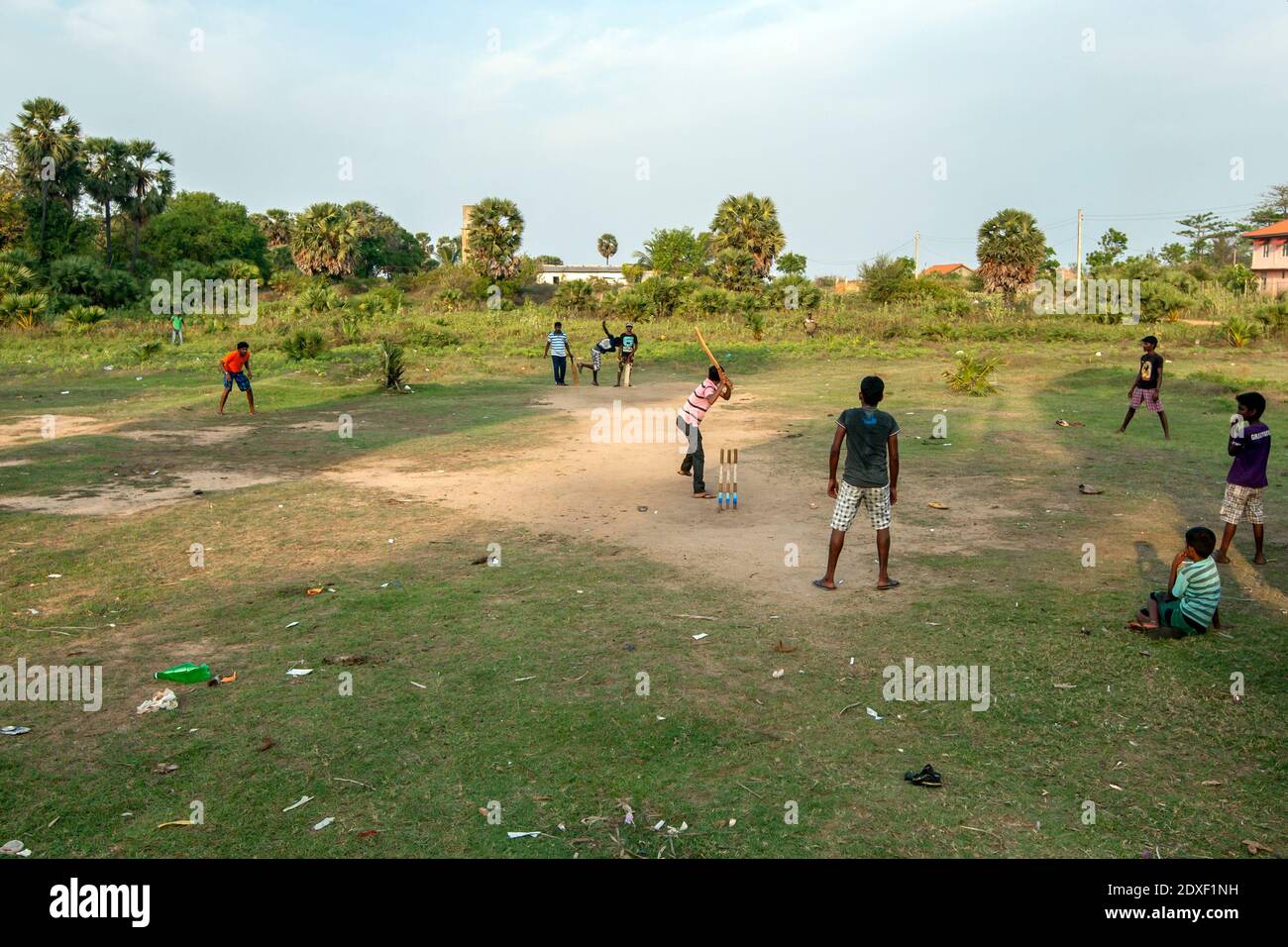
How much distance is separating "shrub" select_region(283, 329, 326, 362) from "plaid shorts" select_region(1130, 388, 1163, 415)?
71.6 feet

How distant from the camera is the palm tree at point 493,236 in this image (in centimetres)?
5384

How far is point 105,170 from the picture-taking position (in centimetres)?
5094

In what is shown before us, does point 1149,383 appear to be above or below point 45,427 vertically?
above

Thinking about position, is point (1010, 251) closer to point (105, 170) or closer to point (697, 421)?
point (697, 421)

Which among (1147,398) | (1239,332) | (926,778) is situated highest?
(1239,332)

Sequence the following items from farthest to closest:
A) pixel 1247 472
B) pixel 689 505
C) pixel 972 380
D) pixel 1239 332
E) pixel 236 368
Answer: pixel 1239 332 → pixel 972 380 → pixel 236 368 → pixel 689 505 → pixel 1247 472

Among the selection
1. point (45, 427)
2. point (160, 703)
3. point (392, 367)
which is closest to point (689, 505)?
point (160, 703)

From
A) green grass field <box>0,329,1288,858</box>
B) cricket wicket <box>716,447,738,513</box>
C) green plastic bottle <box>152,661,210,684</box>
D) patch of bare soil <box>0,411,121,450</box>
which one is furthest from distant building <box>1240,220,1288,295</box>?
green plastic bottle <box>152,661,210,684</box>

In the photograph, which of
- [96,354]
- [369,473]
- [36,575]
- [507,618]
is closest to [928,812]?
[507,618]

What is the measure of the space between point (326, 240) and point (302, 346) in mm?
34613

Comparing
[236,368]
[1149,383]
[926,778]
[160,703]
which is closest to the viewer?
[926,778]

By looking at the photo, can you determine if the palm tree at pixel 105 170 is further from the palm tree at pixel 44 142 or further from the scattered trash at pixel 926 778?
the scattered trash at pixel 926 778

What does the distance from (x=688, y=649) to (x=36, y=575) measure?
5742 millimetres

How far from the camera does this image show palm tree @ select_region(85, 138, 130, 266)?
166 ft
